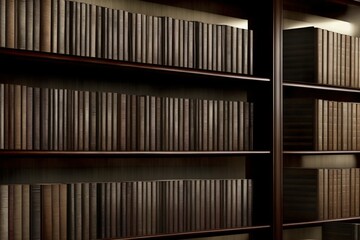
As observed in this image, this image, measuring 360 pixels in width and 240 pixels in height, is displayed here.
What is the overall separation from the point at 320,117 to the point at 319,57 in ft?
1.04

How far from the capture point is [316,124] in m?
3.54

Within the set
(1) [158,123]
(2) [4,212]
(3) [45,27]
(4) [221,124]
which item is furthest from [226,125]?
(2) [4,212]

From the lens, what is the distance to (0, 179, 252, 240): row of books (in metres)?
2.59

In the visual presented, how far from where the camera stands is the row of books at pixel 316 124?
140 inches

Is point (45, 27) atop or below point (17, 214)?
atop

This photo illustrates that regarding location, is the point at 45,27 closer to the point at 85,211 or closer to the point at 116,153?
the point at 116,153

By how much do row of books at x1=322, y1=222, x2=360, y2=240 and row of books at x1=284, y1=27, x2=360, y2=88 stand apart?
0.75 metres

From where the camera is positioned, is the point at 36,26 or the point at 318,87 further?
the point at 318,87

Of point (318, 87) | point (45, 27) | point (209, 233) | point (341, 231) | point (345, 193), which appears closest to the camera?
point (45, 27)

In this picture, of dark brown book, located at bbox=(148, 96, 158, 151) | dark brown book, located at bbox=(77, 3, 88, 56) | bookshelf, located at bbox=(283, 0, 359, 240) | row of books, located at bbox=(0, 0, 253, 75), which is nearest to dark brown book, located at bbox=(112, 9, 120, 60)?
row of books, located at bbox=(0, 0, 253, 75)

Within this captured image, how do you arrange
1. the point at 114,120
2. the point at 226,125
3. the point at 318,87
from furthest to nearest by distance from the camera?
1. the point at 318,87
2. the point at 226,125
3. the point at 114,120

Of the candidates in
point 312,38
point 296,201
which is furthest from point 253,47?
point 296,201

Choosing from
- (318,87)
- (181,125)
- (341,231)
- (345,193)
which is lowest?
(341,231)

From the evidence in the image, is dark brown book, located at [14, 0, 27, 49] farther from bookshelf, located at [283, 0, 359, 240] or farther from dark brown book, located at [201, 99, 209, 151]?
bookshelf, located at [283, 0, 359, 240]
